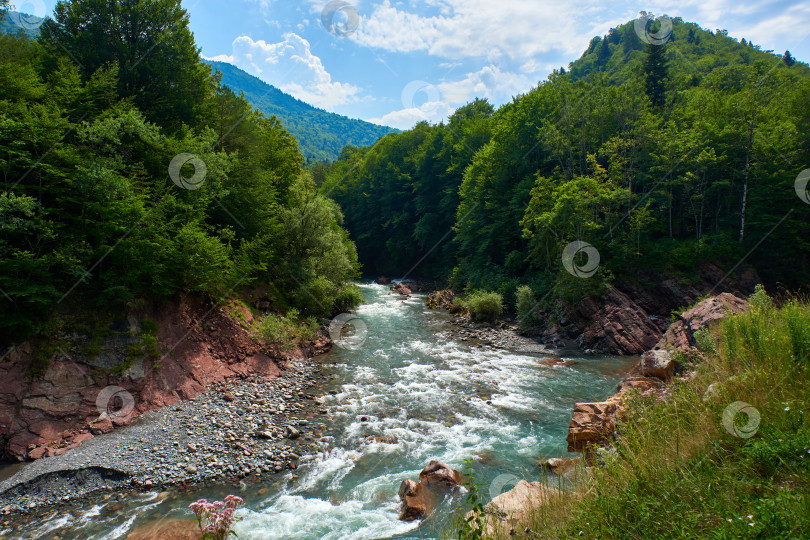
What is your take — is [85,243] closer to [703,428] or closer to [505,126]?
[703,428]

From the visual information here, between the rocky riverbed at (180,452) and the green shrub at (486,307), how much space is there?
1492cm

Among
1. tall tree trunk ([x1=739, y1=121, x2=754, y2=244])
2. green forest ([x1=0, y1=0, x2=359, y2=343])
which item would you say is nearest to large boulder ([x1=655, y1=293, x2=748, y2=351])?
green forest ([x1=0, y1=0, x2=359, y2=343])

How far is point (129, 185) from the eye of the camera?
11555mm

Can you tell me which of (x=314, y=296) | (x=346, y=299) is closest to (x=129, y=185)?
(x=314, y=296)

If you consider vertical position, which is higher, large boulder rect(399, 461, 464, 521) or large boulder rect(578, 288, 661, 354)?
large boulder rect(578, 288, 661, 354)

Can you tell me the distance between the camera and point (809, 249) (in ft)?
76.9

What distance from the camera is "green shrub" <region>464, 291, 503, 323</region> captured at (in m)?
25.1

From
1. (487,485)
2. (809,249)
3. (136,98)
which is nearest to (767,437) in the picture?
(487,485)

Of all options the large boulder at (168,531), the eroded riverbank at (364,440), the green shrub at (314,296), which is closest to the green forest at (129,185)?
the green shrub at (314,296)

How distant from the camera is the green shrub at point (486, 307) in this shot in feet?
82.3

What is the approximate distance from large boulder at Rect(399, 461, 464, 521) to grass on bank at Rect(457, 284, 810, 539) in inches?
136

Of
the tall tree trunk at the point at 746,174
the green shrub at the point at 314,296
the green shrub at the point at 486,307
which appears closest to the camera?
the green shrub at the point at 314,296

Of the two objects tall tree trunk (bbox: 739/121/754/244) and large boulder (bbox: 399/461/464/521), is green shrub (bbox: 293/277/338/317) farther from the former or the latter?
tall tree trunk (bbox: 739/121/754/244)

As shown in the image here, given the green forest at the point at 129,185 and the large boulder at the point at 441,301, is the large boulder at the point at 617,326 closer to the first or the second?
the large boulder at the point at 441,301
